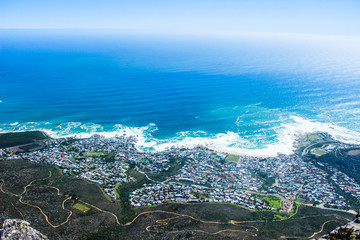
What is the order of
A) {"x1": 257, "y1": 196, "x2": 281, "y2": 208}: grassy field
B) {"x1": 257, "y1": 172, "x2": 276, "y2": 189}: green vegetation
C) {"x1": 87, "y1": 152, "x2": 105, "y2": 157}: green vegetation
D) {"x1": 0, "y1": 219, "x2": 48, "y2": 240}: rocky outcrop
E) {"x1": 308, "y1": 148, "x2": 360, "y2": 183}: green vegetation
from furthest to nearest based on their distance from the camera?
{"x1": 87, "y1": 152, "x2": 105, "y2": 157}: green vegetation
{"x1": 308, "y1": 148, "x2": 360, "y2": 183}: green vegetation
{"x1": 257, "y1": 172, "x2": 276, "y2": 189}: green vegetation
{"x1": 257, "y1": 196, "x2": 281, "y2": 208}: grassy field
{"x1": 0, "y1": 219, "x2": 48, "y2": 240}: rocky outcrop

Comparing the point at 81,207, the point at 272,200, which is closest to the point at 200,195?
the point at 272,200

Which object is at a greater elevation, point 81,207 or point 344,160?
point 344,160

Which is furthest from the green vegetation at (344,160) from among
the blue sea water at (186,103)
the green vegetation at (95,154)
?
the green vegetation at (95,154)

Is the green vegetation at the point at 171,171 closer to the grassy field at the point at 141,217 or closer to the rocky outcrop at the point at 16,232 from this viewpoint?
the grassy field at the point at 141,217

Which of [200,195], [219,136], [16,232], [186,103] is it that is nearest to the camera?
[16,232]

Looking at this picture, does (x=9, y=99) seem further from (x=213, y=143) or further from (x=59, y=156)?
(x=213, y=143)

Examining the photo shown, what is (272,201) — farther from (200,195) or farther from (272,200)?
(200,195)

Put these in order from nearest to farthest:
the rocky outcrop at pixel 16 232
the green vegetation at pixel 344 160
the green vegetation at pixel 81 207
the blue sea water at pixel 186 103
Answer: the rocky outcrop at pixel 16 232 < the green vegetation at pixel 81 207 < the green vegetation at pixel 344 160 < the blue sea water at pixel 186 103

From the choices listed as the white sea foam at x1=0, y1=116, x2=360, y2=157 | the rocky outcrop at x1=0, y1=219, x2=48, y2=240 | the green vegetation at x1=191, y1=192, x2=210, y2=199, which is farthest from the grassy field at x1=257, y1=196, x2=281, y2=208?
the rocky outcrop at x1=0, y1=219, x2=48, y2=240

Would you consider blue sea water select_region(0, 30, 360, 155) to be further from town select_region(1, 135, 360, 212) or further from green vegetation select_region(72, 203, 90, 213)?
green vegetation select_region(72, 203, 90, 213)
